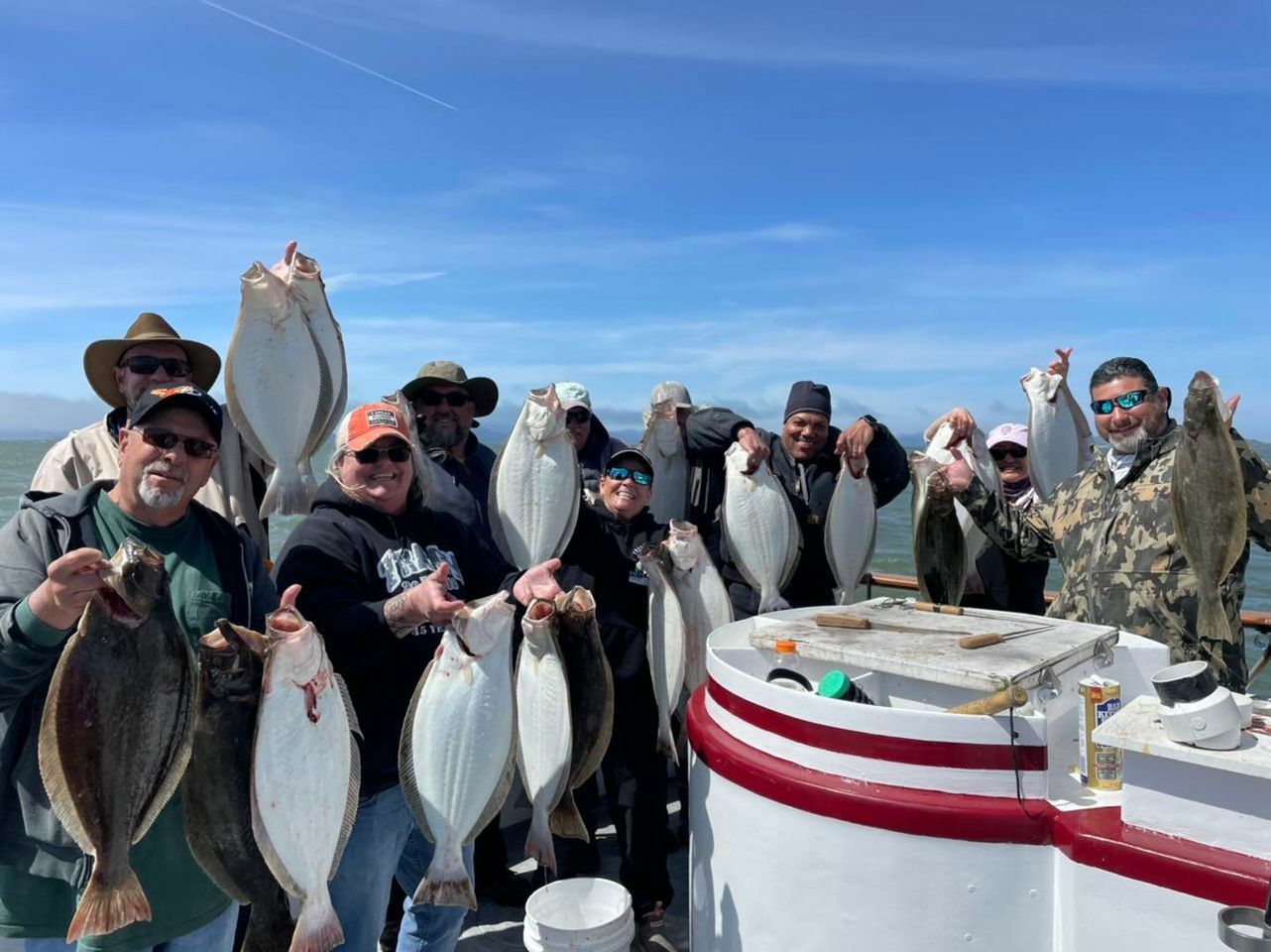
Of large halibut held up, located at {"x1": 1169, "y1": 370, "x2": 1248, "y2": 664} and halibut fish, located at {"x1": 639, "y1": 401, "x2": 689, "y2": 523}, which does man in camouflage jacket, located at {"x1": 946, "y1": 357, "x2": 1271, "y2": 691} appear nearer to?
large halibut held up, located at {"x1": 1169, "y1": 370, "x2": 1248, "y2": 664}

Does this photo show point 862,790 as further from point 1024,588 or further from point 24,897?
point 1024,588

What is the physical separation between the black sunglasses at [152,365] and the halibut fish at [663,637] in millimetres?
2163

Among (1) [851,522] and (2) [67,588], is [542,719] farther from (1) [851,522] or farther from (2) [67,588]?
(1) [851,522]

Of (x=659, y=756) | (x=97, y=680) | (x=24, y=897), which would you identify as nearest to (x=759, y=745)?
(x=659, y=756)

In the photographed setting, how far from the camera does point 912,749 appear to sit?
8.27 ft

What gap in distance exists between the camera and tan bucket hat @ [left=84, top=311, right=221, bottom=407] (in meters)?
3.68

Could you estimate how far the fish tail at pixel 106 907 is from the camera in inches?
83.4

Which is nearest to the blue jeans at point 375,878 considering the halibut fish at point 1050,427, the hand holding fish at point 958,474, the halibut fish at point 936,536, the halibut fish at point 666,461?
the halibut fish at point 666,461

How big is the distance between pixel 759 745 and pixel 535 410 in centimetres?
173

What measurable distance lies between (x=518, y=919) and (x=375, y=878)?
5.79ft

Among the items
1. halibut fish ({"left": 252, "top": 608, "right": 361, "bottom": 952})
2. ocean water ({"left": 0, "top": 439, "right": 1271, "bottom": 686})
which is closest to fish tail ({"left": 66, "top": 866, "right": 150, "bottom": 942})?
halibut fish ({"left": 252, "top": 608, "right": 361, "bottom": 952})

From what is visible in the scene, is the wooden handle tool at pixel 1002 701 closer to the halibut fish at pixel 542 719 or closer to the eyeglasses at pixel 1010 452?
the halibut fish at pixel 542 719

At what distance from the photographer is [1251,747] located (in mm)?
2221

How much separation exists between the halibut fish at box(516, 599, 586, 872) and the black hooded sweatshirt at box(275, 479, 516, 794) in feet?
1.18
